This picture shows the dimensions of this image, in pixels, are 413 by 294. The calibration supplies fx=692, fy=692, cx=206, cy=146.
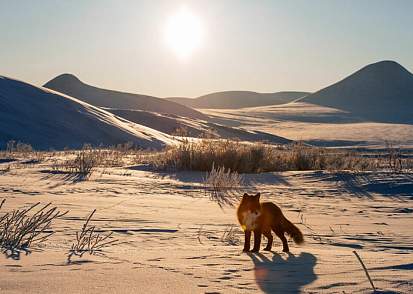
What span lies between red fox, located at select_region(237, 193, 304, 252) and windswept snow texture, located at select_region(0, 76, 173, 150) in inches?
974

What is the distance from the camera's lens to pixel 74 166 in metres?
12.1

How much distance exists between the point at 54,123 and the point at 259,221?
2884cm

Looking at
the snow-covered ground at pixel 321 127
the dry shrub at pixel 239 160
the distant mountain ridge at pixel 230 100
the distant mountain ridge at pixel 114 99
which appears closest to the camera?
the dry shrub at pixel 239 160

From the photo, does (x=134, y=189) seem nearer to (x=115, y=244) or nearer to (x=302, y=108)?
(x=115, y=244)

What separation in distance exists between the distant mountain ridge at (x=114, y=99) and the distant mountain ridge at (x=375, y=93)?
1150 inches

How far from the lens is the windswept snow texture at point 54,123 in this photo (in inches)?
1207

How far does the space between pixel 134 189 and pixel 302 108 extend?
94992 millimetres

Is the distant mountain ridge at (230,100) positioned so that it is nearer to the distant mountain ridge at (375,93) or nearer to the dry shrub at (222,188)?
the distant mountain ridge at (375,93)

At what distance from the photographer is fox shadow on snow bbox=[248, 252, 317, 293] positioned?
11.1 feet

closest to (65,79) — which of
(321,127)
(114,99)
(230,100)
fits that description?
(114,99)

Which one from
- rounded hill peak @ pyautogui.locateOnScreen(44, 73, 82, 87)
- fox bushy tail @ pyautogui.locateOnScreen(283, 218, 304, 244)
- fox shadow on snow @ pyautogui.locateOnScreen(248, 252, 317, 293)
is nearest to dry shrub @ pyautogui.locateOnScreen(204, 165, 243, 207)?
fox bushy tail @ pyautogui.locateOnScreen(283, 218, 304, 244)

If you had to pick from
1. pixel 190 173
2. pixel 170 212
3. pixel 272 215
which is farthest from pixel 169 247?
pixel 190 173

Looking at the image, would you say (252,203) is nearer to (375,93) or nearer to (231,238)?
(231,238)

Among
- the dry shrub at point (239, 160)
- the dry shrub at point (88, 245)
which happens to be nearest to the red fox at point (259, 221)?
the dry shrub at point (88, 245)
